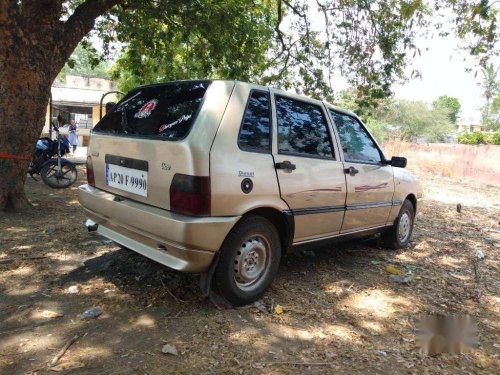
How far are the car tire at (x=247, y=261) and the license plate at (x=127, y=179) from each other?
30.2 inches

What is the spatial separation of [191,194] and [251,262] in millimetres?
898

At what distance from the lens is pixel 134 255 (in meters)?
4.25

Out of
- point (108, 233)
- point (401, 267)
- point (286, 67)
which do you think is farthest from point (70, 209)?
point (286, 67)

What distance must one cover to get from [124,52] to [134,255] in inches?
300

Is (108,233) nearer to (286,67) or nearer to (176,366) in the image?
(176,366)

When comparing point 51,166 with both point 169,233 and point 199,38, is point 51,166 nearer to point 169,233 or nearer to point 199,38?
point 199,38

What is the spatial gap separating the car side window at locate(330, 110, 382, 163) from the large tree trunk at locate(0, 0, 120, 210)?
13.5 feet

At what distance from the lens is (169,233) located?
9.27 ft

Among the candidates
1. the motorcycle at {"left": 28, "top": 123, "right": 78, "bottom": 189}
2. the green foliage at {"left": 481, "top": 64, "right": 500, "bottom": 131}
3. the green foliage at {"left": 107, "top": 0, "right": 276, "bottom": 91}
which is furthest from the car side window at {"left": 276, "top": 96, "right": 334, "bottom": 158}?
the green foliage at {"left": 481, "top": 64, "right": 500, "bottom": 131}

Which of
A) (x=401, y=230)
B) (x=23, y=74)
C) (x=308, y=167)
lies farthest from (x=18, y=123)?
(x=401, y=230)

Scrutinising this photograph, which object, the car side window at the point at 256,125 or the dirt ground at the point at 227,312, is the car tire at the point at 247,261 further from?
the car side window at the point at 256,125

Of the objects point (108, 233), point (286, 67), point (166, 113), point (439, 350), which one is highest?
point (286, 67)

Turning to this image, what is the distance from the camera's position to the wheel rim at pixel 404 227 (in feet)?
17.6

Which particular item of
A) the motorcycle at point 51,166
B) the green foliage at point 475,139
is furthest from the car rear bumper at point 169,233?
the green foliage at point 475,139
